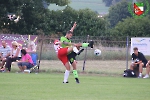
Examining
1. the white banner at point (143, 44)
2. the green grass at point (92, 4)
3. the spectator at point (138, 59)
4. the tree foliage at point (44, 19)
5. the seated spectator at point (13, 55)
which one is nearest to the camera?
the spectator at point (138, 59)

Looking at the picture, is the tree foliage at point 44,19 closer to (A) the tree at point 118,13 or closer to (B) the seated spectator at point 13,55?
(B) the seated spectator at point 13,55

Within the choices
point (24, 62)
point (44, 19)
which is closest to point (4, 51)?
point (24, 62)

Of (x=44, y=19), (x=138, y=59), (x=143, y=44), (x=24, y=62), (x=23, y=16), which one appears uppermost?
(x=23, y=16)

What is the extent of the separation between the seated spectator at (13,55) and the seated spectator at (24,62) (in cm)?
38

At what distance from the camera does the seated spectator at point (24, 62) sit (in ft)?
86.9

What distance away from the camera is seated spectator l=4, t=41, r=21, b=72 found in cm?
2677

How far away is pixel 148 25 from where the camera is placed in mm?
54562

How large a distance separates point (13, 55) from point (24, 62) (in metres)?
0.99

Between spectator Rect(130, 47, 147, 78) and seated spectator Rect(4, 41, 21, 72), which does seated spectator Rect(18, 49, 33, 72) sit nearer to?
seated spectator Rect(4, 41, 21, 72)

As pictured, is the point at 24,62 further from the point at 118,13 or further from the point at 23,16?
the point at 118,13

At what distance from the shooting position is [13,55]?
2717 centimetres

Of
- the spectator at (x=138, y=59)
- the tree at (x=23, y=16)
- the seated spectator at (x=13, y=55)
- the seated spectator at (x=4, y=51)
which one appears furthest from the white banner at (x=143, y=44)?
the tree at (x=23, y=16)

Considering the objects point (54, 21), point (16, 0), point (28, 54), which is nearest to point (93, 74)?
point (28, 54)

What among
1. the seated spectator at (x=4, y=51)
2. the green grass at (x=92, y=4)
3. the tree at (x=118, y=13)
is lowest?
the seated spectator at (x=4, y=51)
